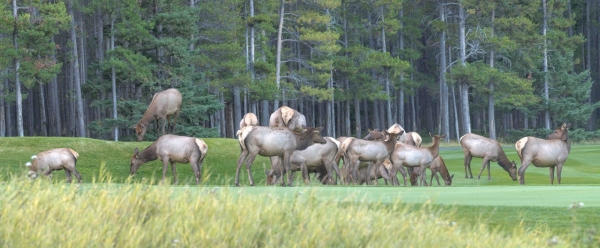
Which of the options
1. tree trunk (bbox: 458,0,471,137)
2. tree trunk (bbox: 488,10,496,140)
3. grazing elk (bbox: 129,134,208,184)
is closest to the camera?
grazing elk (bbox: 129,134,208,184)

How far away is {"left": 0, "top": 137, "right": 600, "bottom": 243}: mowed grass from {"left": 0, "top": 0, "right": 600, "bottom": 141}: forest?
11838mm

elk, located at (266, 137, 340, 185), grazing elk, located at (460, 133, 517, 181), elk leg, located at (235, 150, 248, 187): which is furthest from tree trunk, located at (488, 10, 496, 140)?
elk leg, located at (235, 150, 248, 187)

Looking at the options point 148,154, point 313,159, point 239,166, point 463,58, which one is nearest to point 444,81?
point 463,58

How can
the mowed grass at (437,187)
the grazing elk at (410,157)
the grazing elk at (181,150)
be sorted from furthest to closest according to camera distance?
the grazing elk at (410,157)
the grazing elk at (181,150)
the mowed grass at (437,187)

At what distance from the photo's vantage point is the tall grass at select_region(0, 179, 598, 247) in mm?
7789

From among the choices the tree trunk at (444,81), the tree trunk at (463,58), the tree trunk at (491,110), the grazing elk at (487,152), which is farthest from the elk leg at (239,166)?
the tree trunk at (444,81)

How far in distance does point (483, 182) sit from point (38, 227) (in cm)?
2243

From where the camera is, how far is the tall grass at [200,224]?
25.6ft

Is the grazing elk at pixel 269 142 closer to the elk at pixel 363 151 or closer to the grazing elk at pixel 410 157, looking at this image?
the elk at pixel 363 151

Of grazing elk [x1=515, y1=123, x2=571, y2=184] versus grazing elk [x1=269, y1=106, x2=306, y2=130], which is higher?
grazing elk [x1=269, y1=106, x2=306, y2=130]

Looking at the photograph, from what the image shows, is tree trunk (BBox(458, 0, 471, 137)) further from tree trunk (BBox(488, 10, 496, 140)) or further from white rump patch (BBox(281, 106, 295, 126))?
white rump patch (BBox(281, 106, 295, 126))

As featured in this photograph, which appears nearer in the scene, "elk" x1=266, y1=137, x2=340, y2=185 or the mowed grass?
the mowed grass

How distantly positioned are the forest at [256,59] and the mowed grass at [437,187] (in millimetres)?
11838

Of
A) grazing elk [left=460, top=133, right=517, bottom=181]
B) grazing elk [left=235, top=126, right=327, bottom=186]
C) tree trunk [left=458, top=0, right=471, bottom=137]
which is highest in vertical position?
tree trunk [left=458, top=0, right=471, bottom=137]
